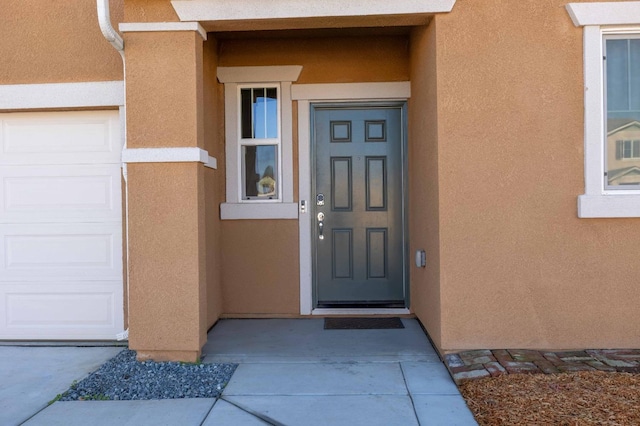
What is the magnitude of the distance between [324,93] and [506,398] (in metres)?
3.52

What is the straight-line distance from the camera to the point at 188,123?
431 cm

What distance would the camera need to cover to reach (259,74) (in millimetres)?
5641

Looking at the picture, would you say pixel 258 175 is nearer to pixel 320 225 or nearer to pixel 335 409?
pixel 320 225

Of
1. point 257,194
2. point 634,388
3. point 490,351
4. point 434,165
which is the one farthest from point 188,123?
point 634,388

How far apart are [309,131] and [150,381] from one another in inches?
117

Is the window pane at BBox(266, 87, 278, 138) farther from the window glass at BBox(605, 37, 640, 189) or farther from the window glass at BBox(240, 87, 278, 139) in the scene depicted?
the window glass at BBox(605, 37, 640, 189)

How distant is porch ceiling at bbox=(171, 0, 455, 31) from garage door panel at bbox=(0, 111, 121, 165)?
1440mm

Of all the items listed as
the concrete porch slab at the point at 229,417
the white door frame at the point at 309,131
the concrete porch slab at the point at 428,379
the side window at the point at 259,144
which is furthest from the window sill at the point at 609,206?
the side window at the point at 259,144

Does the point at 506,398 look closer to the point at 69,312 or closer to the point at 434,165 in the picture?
the point at 434,165

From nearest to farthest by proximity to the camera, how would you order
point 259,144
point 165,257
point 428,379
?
1. point 428,379
2. point 165,257
3. point 259,144

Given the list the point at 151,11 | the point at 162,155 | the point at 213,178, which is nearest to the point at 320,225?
the point at 213,178

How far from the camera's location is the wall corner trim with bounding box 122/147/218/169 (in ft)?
14.0

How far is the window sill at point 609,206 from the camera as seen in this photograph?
4.10 metres

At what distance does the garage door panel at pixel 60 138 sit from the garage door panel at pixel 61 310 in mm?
1231
